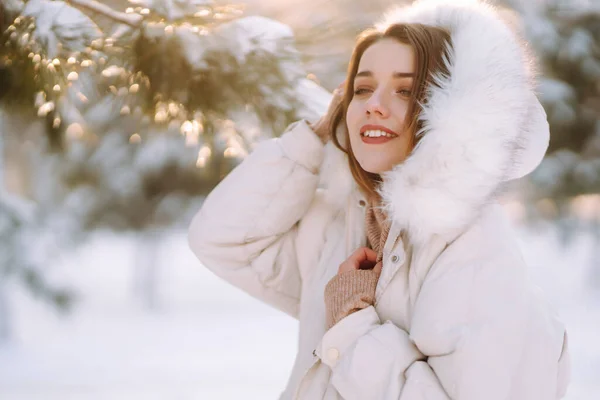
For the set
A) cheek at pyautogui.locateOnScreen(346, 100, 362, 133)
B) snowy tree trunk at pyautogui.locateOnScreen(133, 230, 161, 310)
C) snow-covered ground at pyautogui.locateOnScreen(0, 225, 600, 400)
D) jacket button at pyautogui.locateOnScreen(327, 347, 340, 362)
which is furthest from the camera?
snowy tree trunk at pyautogui.locateOnScreen(133, 230, 161, 310)

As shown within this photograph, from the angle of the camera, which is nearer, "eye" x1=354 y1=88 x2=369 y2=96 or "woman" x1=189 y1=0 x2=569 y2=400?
"woman" x1=189 y1=0 x2=569 y2=400

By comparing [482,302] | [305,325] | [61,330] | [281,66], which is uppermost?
[281,66]

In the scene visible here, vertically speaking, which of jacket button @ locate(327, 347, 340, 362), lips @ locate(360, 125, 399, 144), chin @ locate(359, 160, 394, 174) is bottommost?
jacket button @ locate(327, 347, 340, 362)

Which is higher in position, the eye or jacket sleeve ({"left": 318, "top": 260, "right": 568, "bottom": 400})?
the eye

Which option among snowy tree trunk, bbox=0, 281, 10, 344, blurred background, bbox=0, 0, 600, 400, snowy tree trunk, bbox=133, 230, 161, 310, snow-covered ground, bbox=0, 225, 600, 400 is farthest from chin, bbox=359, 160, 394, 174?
snowy tree trunk, bbox=133, 230, 161, 310

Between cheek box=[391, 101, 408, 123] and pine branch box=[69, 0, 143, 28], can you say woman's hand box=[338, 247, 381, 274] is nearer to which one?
cheek box=[391, 101, 408, 123]

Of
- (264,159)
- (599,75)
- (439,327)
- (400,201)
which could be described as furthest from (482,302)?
(599,75)

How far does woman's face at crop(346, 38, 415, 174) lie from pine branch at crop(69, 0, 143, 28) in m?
0.44

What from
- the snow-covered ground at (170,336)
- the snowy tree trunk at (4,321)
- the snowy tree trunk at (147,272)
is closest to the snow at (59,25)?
the snow-covered ground at (170,336)

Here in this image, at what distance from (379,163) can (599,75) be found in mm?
1440

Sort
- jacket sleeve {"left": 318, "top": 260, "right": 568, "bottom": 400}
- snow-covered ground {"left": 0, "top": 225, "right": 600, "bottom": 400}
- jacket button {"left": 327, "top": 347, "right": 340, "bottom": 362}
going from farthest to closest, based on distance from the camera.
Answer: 1. snow-covered ground {"left": 0, "top": 225, "right": 600, "bottom": 400}
2. jacket button {"left": 327, "top": 347, "right": 340, "bottom": 362}
3. jacket sleeve {"left": 318, "top": 260, "right": 568, "bottom": 400}

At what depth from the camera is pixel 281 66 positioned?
1242 mm

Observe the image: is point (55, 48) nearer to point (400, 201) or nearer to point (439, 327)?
point (400, 201)

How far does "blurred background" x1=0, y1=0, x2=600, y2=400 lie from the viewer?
1132mm
